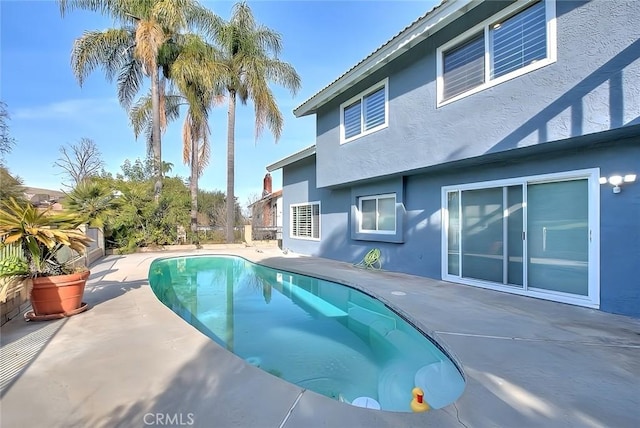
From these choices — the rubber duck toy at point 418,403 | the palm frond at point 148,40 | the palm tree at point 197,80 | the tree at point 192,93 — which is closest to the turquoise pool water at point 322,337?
the rubber duck toy at point 418,403

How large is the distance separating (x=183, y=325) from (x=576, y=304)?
22.9 ft

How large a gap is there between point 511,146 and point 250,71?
1483 cm

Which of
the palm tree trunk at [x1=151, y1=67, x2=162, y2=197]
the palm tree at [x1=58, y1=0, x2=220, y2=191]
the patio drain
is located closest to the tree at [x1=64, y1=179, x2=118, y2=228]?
the palm tree trunk at [x1=151, y1=67, x2=162, y2=197]

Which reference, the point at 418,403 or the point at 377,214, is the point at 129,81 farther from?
the point at 418,403

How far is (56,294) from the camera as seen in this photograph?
5.38 metres

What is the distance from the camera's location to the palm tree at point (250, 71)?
17422 millimetres

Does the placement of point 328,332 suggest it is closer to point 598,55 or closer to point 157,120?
point 598,55

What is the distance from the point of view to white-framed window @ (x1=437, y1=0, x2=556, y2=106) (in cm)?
594

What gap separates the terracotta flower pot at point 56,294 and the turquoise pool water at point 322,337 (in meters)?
2.08

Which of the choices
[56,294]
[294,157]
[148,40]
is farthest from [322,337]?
[148,40]

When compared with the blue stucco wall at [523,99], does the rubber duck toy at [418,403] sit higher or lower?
lower

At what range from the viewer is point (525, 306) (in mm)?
6074

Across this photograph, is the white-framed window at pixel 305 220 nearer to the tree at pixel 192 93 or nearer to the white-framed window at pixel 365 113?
the white-framed window at pixel 365 113

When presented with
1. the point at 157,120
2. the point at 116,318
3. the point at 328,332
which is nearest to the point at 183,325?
the point at 116,318
